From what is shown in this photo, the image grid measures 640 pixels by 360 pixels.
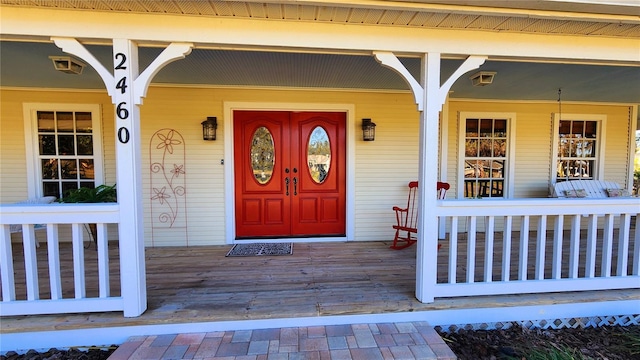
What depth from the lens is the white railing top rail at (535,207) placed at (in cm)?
238

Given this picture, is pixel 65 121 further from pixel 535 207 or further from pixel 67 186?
pixel 535 207

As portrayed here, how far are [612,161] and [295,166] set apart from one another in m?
5.24

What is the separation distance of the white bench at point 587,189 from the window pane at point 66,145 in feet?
22.5

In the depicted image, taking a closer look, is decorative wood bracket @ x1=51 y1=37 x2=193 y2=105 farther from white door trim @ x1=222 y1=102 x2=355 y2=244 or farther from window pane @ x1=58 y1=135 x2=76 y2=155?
window pane @ x1=58 y1=135 x2=76 y2=155

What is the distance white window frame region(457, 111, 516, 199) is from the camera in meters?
4.65

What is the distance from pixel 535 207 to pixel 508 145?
106 inches

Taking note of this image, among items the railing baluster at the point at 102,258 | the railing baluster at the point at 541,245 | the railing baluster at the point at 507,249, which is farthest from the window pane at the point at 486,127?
the railing baluster at the point at 102,258

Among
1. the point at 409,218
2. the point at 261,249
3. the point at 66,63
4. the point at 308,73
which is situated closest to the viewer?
the point at 66,63

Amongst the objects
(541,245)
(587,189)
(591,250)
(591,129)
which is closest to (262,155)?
(541,245)

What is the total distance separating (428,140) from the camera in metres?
2.33

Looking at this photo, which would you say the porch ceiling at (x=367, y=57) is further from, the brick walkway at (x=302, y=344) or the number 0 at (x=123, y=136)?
the brick walkway at (x=302, y=344)

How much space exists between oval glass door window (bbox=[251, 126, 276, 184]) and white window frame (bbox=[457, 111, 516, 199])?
284 centimetres

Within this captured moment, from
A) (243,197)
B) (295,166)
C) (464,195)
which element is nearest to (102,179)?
(243,197)

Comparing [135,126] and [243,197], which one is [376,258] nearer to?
[243,197]
